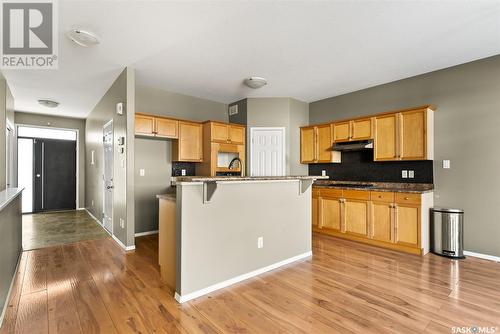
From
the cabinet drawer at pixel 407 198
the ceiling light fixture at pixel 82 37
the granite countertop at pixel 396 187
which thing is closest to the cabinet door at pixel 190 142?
the ceiling light fixture at pixel 82 37

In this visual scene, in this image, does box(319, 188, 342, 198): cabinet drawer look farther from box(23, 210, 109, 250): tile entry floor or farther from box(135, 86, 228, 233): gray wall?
box(23, 210, 109, 250): tile entry floor

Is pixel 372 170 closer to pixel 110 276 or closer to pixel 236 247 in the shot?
pixel 236 247

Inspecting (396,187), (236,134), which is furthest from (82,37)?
(396,187)

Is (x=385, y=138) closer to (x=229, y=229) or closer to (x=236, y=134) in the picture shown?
(x=236, y=134)

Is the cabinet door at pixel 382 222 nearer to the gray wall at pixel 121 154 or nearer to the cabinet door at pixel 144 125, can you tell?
the gray wall at pixel 121 154

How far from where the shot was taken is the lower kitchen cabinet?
352 centimetres

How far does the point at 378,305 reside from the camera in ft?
7.03

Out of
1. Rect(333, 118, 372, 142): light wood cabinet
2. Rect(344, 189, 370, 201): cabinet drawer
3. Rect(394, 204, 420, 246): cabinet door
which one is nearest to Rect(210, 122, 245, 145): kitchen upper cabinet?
Rect(333, 118, 372, 142): light wood cabinet

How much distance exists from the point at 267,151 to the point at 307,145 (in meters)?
0.88

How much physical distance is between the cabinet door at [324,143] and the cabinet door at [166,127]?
9.47ft

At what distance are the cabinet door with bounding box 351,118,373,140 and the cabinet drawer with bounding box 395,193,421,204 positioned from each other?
1141 millimetres

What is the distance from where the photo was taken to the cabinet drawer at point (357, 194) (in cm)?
402

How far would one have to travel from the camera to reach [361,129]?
172 inches

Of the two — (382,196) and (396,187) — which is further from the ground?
(396,187)
